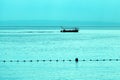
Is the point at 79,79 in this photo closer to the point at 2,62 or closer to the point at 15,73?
the point at 15,73

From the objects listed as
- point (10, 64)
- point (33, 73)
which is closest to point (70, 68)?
point (33, 73)

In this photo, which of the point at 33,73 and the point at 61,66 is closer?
the point at 33,73

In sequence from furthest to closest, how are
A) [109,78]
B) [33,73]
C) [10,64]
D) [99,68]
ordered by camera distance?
[10,64], [99,68], [33,73], [109,78]

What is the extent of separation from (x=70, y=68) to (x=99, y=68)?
8.99 ft

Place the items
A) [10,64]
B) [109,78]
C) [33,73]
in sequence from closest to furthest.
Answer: [109,78] < [33,73] < [10,64]

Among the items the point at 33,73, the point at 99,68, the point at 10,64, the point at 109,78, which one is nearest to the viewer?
the point at 109,78

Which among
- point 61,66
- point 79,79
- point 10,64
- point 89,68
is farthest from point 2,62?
point 79,79

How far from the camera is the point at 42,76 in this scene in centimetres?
3588

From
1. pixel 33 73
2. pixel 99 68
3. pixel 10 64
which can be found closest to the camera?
pixel 33 73

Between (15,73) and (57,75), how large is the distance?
4.13 m

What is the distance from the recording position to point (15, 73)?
37.9 metres

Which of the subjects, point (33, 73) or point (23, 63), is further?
point (23, 63)

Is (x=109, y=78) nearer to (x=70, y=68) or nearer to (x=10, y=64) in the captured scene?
(x=70, y=68)

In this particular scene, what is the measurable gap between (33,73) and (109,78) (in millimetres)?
7176
